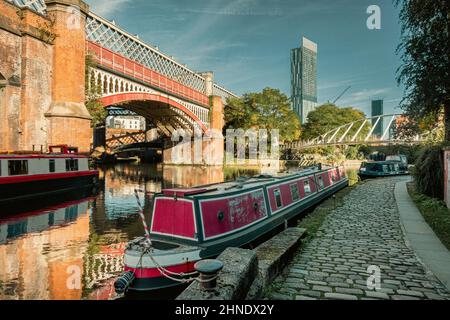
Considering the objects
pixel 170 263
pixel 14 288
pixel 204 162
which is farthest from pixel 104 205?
pixel 204 162

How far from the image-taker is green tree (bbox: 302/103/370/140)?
76.4 meters

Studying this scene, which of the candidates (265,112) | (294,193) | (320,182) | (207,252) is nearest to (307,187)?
(294,193)

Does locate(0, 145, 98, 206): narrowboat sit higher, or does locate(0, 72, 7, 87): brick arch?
locate(0, 72, 7, 87): brick arch

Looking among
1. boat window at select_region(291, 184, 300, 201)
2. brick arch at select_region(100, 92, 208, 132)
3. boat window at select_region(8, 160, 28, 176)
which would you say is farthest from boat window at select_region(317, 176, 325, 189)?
brick arch at select_region(100, 92, 208, 132)

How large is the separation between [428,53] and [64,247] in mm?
16339

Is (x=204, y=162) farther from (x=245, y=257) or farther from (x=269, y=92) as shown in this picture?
(x=245, y=257)

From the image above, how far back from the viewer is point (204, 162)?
175 ft

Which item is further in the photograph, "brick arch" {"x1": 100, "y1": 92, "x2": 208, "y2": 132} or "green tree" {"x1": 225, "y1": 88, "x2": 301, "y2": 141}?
"green tree" {"x1": 225, "y1": 88, "x2": 301, "y2": 141}

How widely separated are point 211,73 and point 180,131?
42.1 feet

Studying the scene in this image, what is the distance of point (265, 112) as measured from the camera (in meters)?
58.9

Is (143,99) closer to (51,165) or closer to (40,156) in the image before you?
(51,165)

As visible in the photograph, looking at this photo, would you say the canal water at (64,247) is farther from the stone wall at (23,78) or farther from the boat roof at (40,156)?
the stone wall at (23,78)

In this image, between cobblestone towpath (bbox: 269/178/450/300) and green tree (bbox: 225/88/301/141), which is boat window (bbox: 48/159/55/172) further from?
green tree (bbox: 225/88/301/141)

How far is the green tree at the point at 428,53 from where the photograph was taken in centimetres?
1320
